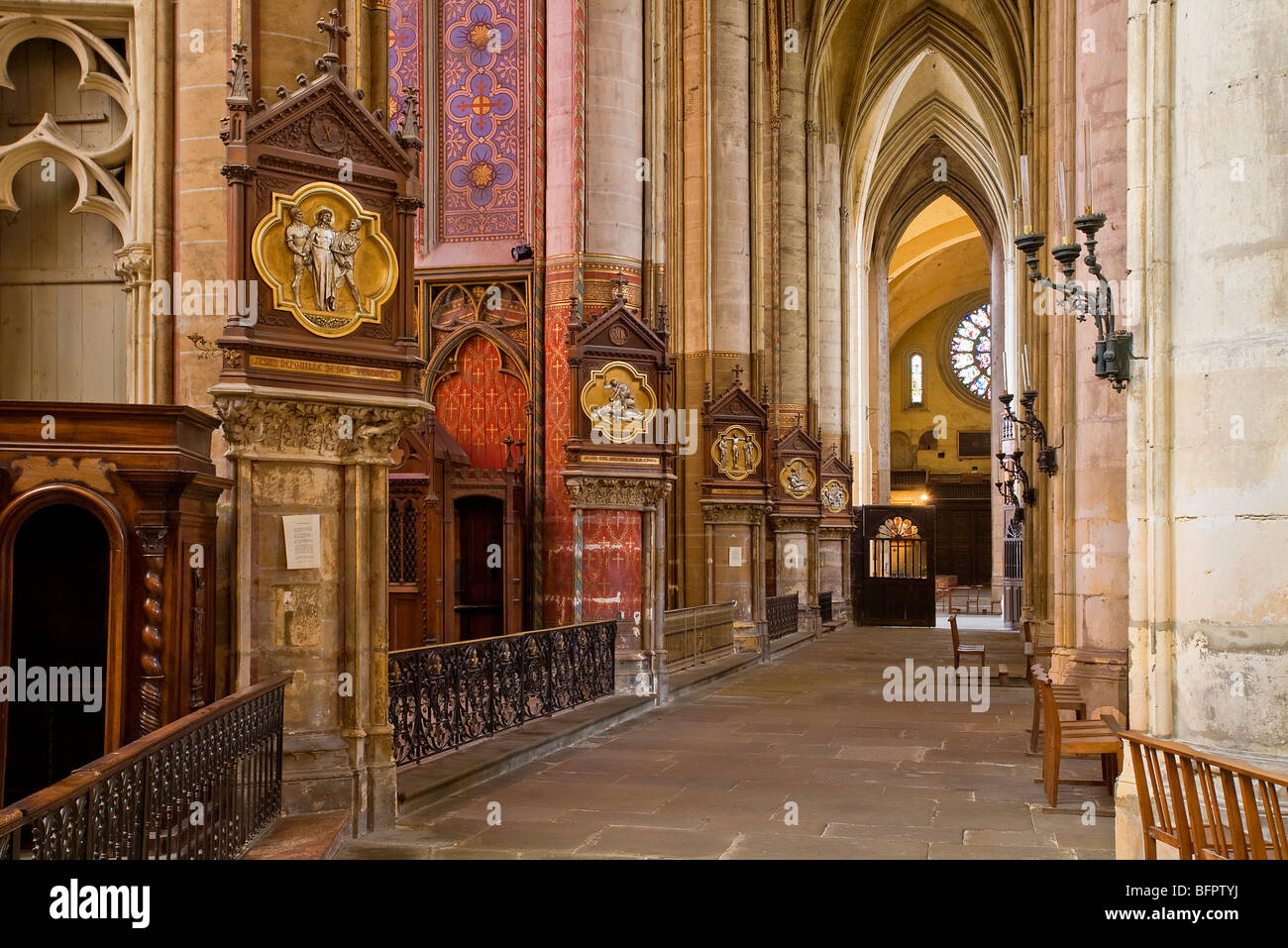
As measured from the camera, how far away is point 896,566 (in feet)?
116

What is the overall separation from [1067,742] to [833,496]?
74.9 ft

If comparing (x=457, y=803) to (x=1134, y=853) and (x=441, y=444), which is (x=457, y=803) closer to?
(x=1134, y=853)

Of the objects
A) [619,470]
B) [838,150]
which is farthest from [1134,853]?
[838,150]

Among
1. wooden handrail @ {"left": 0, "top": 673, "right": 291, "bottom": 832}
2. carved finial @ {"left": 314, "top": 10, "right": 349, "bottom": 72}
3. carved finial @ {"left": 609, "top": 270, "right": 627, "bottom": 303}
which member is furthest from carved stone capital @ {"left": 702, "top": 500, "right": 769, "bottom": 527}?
wooden handrail @ {"left": 0, "top": 673, "right": 291, "bottom": 832}

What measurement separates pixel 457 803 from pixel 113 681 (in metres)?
2.68

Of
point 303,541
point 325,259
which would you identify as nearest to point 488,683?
point 303,541

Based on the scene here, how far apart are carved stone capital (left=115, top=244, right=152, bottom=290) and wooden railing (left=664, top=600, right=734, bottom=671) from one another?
8.27 metres

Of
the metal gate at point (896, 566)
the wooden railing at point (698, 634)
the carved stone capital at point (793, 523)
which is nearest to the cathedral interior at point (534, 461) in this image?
the wooden railing at point (698, 634)

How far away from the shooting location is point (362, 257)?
8.23 meters

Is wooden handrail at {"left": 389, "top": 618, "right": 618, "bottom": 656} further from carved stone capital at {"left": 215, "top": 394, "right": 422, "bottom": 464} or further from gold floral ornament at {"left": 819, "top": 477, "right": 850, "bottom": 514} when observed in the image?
gold floral ornament at {"left": 819, "top": 477, "right": 850, "bottom": 514}

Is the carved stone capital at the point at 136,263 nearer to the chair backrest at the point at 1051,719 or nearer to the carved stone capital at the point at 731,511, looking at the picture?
the chair backrest at the point at 1051,719

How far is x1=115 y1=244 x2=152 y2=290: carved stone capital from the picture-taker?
30.9 ft

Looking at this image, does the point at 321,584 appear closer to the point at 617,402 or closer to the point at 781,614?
the point at 617,402

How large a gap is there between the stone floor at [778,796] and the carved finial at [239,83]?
4.39m
